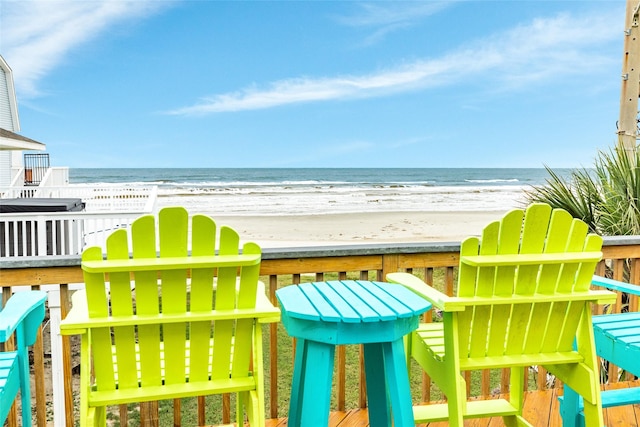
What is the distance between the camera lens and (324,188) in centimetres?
3088

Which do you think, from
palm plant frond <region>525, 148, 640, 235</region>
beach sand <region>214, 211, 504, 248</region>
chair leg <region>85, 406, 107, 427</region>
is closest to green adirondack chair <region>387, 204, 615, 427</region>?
chair leg <region>85, 406, 107, 427</region>

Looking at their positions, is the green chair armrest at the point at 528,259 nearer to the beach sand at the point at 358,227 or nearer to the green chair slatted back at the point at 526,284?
the green chair slatted back at the point at 526,284

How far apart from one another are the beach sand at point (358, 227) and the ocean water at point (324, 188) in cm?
156

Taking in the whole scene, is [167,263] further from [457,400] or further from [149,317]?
[457,400]

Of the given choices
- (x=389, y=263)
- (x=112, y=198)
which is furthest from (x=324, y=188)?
(x=389, y=263)

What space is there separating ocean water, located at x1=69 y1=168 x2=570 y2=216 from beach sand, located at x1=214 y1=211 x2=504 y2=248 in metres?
1.56

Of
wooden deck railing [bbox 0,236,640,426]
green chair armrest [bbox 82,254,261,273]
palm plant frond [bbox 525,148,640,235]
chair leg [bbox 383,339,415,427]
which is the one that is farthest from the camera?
palm plant frond [bbox 525,148,640,235]

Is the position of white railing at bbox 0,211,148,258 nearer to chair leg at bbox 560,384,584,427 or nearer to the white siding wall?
chair leg at bbox 560,384,584,427

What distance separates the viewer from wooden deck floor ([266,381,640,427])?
2.55 meters

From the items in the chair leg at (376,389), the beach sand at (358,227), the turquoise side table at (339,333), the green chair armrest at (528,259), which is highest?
the green chair armrest at (528,259)

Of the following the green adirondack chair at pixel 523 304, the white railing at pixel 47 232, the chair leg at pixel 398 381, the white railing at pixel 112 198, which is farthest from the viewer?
the white railing at pixel 112 198

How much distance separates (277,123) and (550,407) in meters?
36.7

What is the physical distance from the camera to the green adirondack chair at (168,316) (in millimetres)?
1652

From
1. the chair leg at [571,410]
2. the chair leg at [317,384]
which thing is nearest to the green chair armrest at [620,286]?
the chair leg at [571,410]
